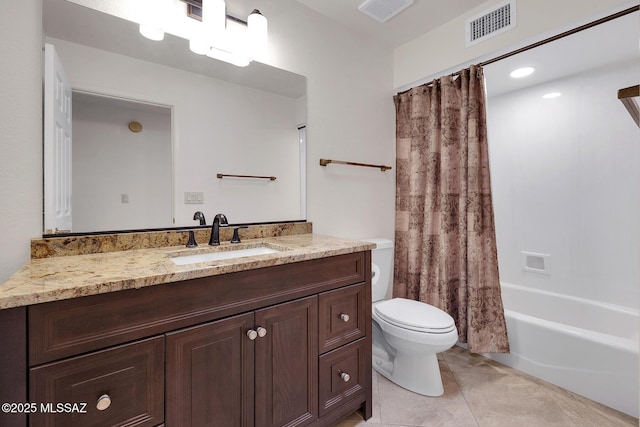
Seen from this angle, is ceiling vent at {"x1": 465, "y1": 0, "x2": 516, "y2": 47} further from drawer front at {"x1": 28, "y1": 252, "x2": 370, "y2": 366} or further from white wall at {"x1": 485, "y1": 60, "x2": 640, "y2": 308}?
drawer front at {"x1": 28, "y1": 252, "x2": 370, "y2": 366}

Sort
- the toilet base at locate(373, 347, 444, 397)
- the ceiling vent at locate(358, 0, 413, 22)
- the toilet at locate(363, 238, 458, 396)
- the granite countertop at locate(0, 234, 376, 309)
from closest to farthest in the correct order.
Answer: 1. the granite countertop at locate(0, 234, 376, 309)
2. the toilet at locate(363, 238, 458, 396)
3. the toilet base at locate(373, 347, 444, 397)
4. the ceiling vent at locate(358, 0, 413, 22)

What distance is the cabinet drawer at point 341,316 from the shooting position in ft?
4.36

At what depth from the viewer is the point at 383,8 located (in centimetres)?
194

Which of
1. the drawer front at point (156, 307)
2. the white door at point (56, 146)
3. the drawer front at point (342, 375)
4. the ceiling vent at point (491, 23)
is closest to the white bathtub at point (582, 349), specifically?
the drawer front at point (342, 375)

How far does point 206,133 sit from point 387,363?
179 cm

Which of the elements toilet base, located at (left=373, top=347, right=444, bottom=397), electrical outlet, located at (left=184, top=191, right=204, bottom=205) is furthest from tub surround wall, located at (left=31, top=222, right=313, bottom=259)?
toilet base, located at (left=373, top=347, right=444, bottom=397)

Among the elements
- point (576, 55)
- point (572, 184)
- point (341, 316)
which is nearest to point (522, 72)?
point (576, 55)

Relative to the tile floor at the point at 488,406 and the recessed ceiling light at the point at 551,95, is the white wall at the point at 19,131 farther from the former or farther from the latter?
the recessed ceiling light at the point at 551,95

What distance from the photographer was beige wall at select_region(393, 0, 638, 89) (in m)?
1.55

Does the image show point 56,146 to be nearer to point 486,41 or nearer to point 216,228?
point 216,228

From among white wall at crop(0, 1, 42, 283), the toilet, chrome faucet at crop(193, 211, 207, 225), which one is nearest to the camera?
white wall at crop(0, 1, 42, 283)

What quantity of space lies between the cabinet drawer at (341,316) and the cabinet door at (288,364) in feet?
0.14

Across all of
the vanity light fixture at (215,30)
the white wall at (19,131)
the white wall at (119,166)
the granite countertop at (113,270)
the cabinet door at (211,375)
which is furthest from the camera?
the vanity light fixture at (215,30)

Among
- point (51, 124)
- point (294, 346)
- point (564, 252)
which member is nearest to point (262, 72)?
point (51, 124)
